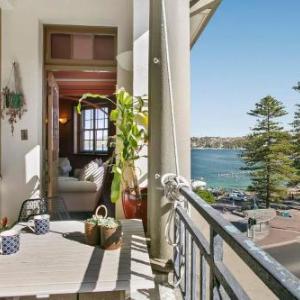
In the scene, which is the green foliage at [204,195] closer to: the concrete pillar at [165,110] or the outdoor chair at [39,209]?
the concrete pillar at [165,110]

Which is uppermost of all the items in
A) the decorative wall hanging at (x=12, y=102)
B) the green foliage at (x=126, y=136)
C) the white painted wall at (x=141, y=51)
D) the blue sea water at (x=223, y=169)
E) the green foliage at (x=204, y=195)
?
the white painted wall at (x=141, y=51)

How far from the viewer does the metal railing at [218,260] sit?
58 cm

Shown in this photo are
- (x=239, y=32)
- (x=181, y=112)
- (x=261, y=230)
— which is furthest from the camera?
(x=239, y=32)

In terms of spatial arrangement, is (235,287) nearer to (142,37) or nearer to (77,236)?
(77,236)

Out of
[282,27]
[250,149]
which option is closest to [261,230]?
[250,149]

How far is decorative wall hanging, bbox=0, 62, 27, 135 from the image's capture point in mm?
3441

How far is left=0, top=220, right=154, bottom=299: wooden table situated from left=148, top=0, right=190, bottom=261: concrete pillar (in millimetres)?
182

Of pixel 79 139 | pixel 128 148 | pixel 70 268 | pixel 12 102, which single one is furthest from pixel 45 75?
pixel 79 139

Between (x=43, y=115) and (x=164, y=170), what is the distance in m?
2.48

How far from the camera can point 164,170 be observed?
181 cm

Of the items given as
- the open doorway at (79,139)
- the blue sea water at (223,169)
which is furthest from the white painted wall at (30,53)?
the blue sea water at (223,169)

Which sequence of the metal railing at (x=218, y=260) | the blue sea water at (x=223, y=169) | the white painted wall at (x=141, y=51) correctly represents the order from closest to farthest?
the metal railing at (x=218, y=260)
the white painted wall at (x=141, y=51)
the blue sea water at (x=223, y=169)

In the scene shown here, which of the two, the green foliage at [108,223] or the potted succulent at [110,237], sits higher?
the green foliage at [108,223]

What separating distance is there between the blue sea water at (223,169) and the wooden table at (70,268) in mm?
22471
